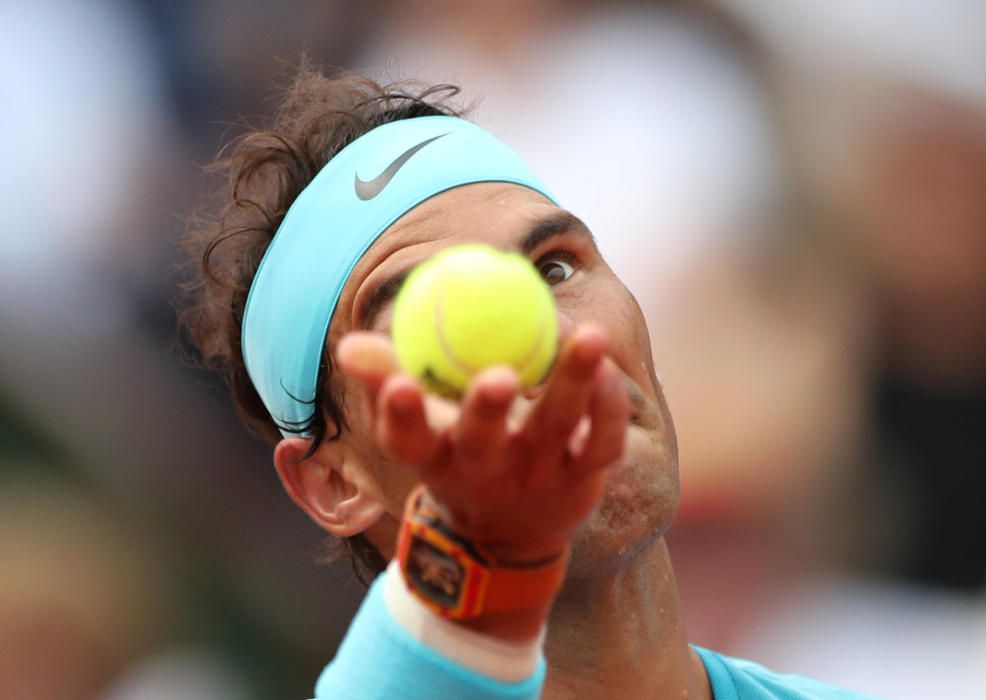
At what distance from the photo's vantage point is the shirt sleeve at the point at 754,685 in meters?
1.76

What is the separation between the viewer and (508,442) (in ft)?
3.06

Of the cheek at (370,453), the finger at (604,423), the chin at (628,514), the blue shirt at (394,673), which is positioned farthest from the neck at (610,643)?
the finger at (604,423)

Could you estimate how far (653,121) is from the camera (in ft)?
11.4

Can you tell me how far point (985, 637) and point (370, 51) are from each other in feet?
8.42

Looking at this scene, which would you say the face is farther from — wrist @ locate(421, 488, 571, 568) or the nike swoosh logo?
wrist @ locate(421, 488, 571, 568)

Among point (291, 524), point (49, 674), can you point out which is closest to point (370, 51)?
point (291, 524)

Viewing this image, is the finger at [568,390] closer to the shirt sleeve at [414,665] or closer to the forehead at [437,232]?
the shirt sleeve at [414,665]

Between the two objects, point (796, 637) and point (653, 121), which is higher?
point (653, 121)

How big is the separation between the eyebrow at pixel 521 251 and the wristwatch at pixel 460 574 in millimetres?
649

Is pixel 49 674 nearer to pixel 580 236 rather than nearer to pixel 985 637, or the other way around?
pixel 580 236

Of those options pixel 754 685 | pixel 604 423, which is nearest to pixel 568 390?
pixel 604 423

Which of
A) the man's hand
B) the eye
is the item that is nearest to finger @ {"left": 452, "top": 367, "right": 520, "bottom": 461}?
the man's hand

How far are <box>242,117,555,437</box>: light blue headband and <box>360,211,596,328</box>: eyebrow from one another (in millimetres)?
96

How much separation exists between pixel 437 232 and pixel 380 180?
173 mm
